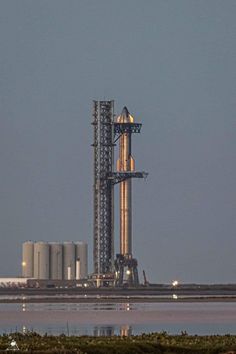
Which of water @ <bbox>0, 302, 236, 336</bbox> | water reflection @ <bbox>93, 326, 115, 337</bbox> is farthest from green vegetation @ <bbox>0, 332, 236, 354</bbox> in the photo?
water @ <bbox>0, 302, 236, 336</bbox>

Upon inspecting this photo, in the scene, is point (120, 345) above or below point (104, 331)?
below

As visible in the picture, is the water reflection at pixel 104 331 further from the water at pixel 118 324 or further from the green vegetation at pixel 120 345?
the green vegetation at pixel 120 345

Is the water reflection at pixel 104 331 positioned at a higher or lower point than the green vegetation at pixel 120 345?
higher

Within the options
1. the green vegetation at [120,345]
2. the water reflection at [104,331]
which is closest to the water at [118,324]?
the water reflection at [104,331]

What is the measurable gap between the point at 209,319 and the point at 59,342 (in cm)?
4370

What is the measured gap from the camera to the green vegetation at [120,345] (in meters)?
60.5

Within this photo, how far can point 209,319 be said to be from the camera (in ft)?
351

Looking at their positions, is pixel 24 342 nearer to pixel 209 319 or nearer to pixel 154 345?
pixel 154 345

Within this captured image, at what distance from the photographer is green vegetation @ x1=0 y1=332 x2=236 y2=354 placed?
198ft

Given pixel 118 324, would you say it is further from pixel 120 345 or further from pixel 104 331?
pixel 120 345

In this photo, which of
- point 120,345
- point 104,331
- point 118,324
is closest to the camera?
point 120,345

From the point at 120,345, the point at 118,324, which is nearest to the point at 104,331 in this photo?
the point at 118,324

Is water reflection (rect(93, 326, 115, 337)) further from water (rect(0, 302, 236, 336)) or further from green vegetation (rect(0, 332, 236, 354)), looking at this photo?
green vegetation (rect(0, 332, 236, 354))

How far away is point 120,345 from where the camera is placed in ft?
207
